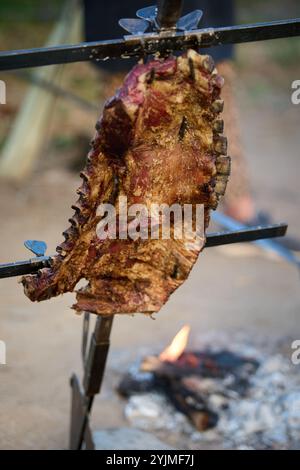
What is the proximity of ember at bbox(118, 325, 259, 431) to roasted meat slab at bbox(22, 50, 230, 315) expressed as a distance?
1.42 meters

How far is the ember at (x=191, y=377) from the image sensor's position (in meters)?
3.72

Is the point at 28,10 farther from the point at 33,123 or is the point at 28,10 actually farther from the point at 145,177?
the point at 145,177

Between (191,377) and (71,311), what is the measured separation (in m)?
1.09

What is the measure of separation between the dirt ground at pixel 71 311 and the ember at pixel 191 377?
0.19m

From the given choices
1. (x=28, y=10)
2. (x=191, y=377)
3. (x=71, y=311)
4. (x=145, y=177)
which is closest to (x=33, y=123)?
(x=71, y=311)

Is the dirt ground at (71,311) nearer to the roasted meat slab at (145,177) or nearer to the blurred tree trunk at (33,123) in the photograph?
the blurred tree trunk at (33,123)

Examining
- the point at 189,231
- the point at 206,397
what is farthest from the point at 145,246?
the point at 206,397

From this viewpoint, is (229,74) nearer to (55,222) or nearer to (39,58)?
(55,222)

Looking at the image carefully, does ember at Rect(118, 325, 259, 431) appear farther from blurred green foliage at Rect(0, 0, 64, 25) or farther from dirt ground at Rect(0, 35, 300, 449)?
blurred green foliage at Rect(0, 0, 64, 25)

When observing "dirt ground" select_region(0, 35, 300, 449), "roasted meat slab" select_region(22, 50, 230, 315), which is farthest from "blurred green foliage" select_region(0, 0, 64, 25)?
"roasted meat slab" select_region(22, 50, 230, 315)

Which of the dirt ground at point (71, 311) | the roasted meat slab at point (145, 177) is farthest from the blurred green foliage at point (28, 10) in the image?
the roasted meat slab at point (145, 177)

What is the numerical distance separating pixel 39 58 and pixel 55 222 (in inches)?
164

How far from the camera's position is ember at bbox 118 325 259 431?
12.2 feet
